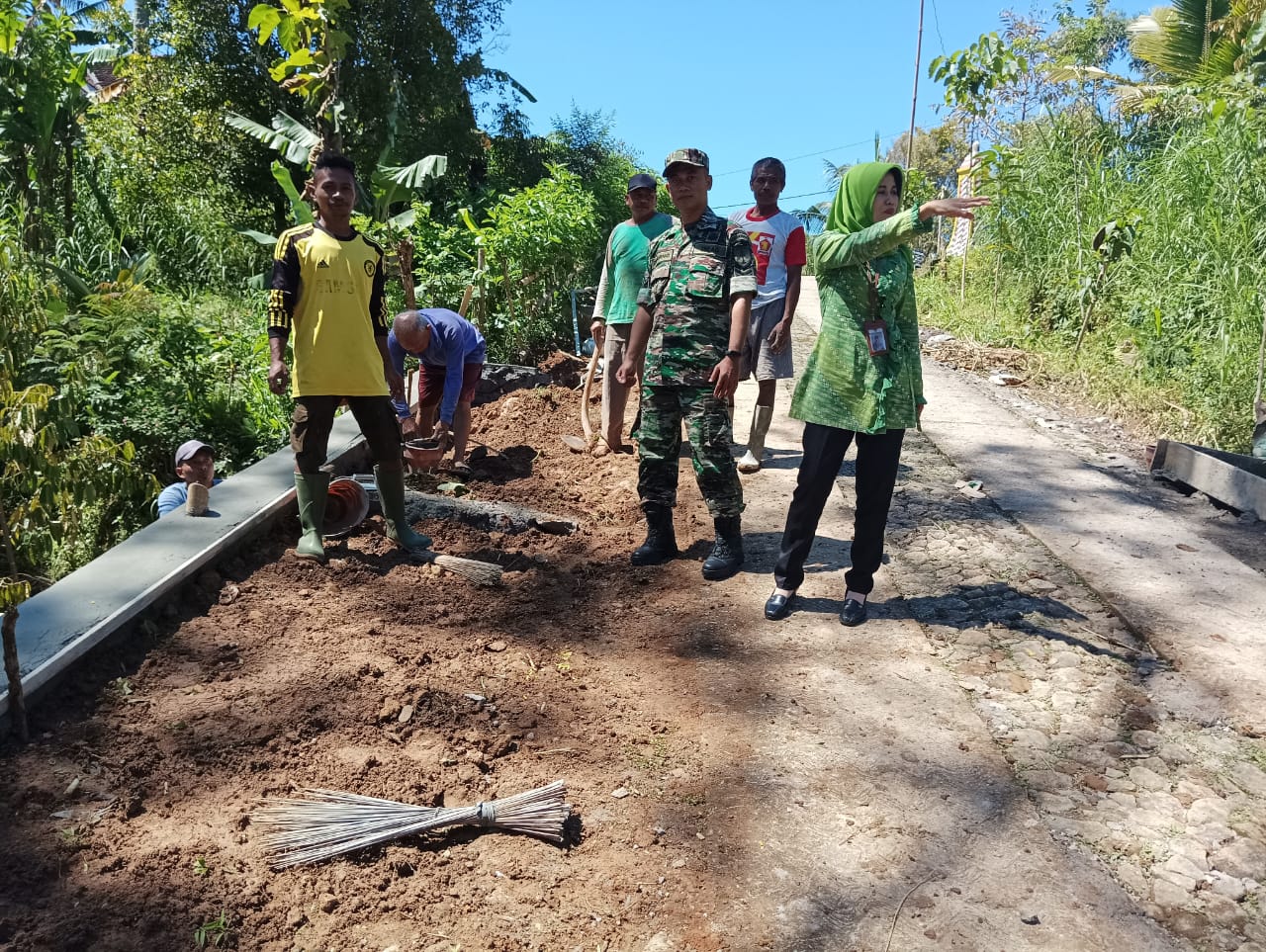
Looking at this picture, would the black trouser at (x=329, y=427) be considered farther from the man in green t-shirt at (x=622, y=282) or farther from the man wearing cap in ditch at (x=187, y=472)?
the man in green t-shirt at (x=622, y=282)

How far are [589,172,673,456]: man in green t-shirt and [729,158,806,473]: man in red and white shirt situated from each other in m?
0.64

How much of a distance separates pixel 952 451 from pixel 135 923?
19.9 ft

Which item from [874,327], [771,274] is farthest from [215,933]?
[771,274]

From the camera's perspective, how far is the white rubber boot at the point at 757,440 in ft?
20.3

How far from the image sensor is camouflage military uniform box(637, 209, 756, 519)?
4.21 m

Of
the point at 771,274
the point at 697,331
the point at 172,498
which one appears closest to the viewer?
the point at 697,331

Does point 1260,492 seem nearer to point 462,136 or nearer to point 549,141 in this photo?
point 462,136

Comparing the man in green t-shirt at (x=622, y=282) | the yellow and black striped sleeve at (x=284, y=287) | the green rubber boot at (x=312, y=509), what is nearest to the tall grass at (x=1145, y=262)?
the man in green t-shirt at (x=622, y=282)

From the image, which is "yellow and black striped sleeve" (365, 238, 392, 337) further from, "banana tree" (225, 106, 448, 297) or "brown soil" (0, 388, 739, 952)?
"banana tree" (225, 106, 448, 297)

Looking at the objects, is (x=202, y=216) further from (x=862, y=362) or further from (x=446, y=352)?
(x=862, y=362)

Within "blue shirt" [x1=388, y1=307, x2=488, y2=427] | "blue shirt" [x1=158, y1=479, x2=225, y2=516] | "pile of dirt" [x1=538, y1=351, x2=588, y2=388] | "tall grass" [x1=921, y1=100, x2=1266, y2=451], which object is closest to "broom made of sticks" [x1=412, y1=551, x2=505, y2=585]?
"blue shirt" [x1=388, y1=307, x2=488, y2=427]

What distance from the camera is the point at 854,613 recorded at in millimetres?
3965

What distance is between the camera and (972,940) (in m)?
2.21

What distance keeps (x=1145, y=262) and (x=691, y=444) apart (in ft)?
22.0
